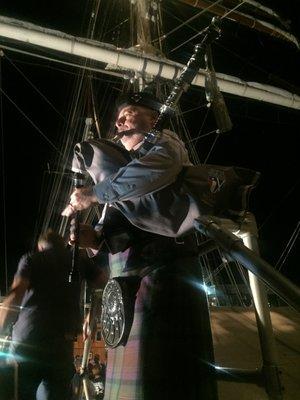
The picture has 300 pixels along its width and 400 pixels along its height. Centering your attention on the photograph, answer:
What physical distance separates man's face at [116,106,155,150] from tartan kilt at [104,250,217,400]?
99 centimetres

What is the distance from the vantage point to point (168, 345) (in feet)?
5.87

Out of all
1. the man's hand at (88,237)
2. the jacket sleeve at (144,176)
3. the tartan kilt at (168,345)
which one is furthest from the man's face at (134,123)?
the tartan kilt at (168,345)

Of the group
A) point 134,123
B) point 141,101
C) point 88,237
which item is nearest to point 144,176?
point 88,237

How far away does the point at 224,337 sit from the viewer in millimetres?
2465

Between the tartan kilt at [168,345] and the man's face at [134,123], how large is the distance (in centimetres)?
99

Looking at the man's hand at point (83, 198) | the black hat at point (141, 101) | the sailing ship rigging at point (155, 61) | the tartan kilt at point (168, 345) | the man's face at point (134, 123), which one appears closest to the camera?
the tartan kilt at point (168, 345)

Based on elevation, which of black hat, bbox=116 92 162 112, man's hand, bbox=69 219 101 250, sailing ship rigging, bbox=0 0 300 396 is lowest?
man's hand, bbox=69 219 101 250

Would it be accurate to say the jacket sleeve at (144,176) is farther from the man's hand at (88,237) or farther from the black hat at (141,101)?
the black hat at (141,101)

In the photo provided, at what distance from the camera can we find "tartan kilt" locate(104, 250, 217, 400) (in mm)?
1721

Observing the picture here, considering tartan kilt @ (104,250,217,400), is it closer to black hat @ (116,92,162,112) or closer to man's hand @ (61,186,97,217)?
man's hand @ (61,186,97,217)

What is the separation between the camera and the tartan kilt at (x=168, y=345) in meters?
1.72

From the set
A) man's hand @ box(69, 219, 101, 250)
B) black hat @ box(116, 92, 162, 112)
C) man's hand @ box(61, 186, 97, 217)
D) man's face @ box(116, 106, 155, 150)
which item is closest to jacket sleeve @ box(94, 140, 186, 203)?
man's hand @ box(61, 186, 97, 217)

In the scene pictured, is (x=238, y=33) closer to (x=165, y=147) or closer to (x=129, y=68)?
(x=129, y=68)

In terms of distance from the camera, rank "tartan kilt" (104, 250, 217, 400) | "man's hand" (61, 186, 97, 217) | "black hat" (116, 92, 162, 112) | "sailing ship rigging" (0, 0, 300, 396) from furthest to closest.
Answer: "sailing ship rigging" (0, 0, 300, 396) < "black hat" (116, 92, 162, 112) < "man's hand" (61, 186, 97, 217) < "tartan kilt" (104, 250, 217, 400)
